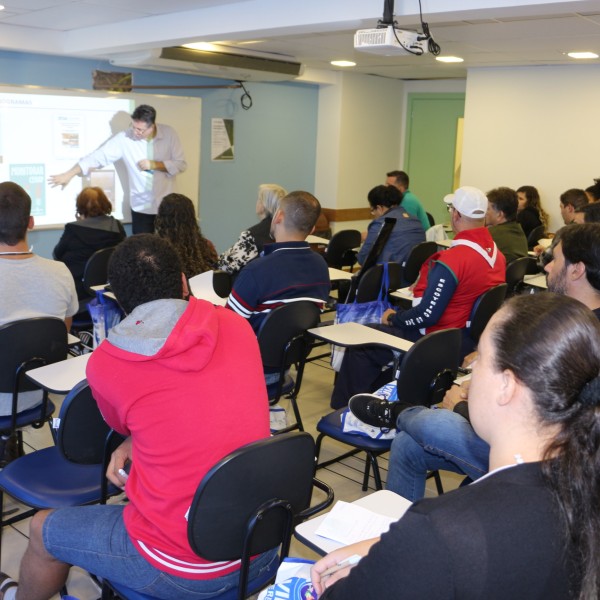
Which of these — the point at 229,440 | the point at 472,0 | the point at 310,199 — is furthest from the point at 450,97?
the point at 229,440

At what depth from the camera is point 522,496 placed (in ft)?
3.56

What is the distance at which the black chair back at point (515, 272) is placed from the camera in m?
4.95

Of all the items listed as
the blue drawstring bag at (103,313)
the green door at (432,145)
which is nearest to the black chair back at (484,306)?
the blue drawstring bag at (103,313)

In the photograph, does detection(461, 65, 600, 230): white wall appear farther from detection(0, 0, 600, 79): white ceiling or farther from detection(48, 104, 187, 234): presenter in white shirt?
detection(48, 104, 187, 234): presenter in white shirt

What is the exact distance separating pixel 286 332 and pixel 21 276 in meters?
1.13

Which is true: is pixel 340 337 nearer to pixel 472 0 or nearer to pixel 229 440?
pixel 229 440

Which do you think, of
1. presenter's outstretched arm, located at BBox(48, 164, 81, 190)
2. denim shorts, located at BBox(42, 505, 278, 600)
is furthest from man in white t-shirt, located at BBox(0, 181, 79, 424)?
presenter's outstretched arm, located at BBox(48, 164, 81, 190)

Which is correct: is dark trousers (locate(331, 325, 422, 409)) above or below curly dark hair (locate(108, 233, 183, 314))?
below

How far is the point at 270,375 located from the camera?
3338 millimetres

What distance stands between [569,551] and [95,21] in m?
5.54

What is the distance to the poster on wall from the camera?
7945mm

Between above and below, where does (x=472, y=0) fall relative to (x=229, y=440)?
above

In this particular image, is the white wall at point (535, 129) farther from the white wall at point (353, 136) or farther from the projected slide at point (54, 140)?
the projected slide at point (54, 140)

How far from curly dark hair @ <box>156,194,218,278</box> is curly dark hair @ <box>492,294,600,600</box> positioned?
3.11 meters
